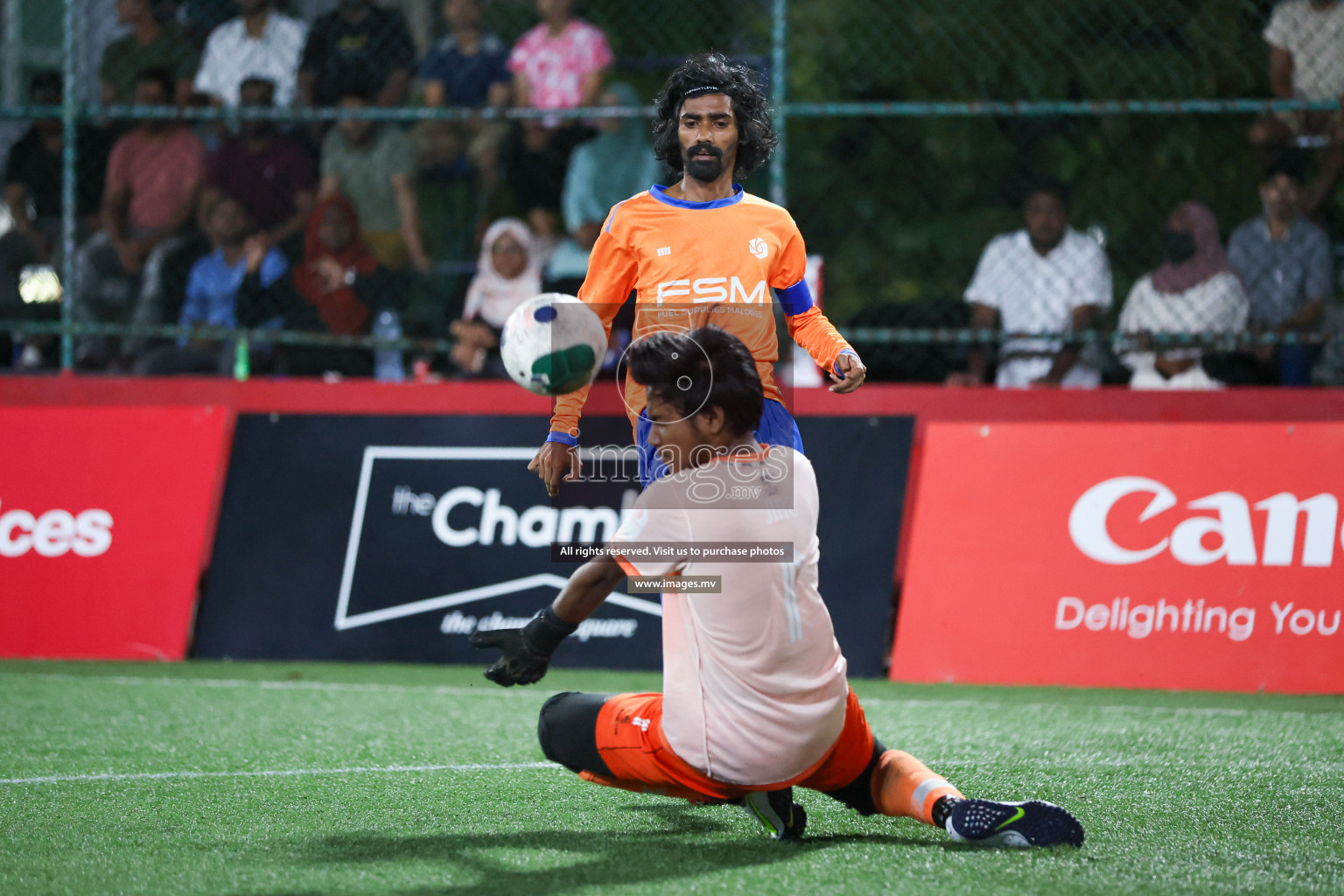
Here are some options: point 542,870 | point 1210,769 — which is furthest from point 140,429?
point 1210,769

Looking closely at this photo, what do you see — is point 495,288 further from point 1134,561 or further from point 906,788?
point 906,788

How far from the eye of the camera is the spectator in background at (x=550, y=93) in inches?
351

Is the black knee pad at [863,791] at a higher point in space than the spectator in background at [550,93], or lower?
lower

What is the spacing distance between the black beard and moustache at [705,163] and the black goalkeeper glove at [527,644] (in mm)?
1688

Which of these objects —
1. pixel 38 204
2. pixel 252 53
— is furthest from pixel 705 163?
pixel 38 204

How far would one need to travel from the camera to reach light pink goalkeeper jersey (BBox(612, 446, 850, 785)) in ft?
10.7

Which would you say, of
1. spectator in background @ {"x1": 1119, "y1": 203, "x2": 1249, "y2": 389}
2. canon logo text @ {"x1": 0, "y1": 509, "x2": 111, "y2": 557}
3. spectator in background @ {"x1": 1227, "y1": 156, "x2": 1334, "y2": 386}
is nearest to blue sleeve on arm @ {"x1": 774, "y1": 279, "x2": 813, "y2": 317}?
spectator in background @ {"x1": 1119, "y1": 203, "x2": 1249, "y2": 389}

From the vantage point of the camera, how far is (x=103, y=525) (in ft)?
24.4

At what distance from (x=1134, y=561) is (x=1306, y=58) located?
3.04 m

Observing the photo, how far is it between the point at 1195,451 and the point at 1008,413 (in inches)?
41.1

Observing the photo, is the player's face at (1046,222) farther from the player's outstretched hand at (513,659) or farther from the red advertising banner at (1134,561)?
the player's outstretched hand at (513,659)

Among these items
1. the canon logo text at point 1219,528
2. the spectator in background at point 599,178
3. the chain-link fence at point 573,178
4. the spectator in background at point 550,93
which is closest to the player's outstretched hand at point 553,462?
the canon logo text at point 1219,528

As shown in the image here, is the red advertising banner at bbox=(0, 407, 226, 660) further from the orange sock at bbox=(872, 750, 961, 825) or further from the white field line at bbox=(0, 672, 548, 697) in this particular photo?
the orange sock at bbox=(872, 750, 961, 825)

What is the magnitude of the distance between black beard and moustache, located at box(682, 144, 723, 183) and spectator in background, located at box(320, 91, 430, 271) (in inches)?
190
